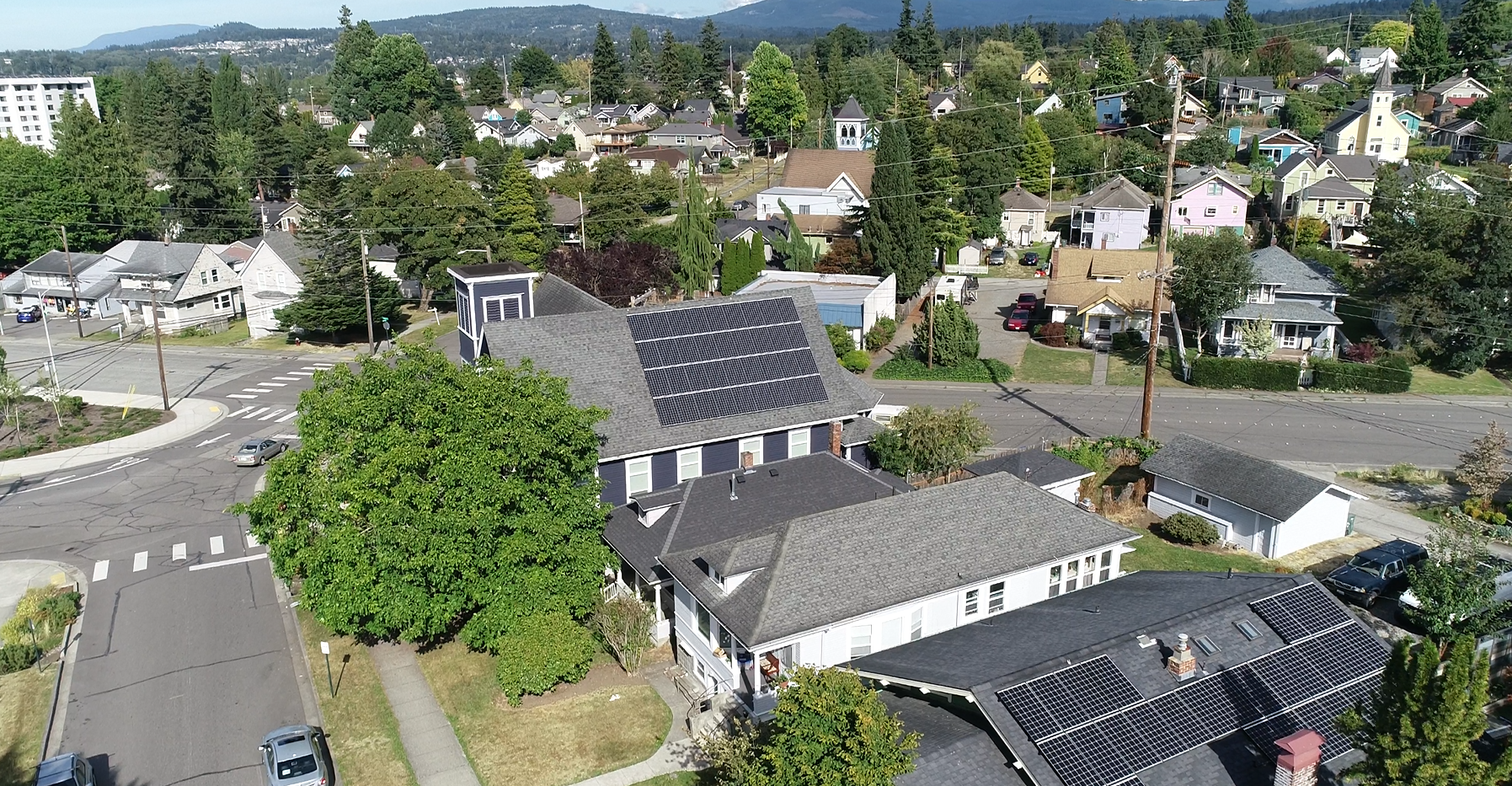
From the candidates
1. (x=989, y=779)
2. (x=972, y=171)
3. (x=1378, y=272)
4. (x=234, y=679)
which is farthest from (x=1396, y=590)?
(x=972, y=171)

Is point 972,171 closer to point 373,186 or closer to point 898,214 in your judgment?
point 898,214

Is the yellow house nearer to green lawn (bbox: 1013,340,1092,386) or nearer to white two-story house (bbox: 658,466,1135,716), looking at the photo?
green lawn (bbox: 1013,340,1092,386)

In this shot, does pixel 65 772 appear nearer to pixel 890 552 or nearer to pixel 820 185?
pixel 890 552

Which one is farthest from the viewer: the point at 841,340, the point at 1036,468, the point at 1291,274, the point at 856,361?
the point at 1291,274

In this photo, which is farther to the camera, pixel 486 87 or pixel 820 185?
pixel 486 87

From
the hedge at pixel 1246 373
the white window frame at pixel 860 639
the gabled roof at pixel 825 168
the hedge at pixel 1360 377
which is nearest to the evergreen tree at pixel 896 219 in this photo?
the hedge at pixel 1246 373

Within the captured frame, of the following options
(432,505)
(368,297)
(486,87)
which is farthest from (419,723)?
(486,87)
